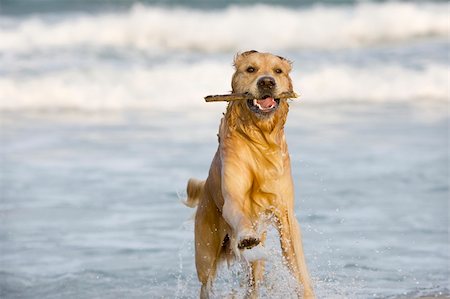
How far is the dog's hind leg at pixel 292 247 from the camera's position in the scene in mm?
5688

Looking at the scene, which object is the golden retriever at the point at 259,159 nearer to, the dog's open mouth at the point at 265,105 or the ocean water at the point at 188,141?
the dog's open mouth at the point at 265,105

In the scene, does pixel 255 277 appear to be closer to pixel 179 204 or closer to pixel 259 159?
pixel 259 159

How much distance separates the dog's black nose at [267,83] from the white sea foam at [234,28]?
51.1 feet

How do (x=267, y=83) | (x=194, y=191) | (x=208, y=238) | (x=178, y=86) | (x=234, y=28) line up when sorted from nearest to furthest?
1. (x=267, y=83)
2. (x=208, y=238)
3. (x=194, y=191)
4. (x=178, y=86)
5. (x=234, y=28)

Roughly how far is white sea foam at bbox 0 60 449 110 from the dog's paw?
423 inches

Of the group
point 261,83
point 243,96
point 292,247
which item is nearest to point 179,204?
point 292,247

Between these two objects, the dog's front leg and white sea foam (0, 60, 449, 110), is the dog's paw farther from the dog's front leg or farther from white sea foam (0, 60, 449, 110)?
white sea foam (0, 60, 449, 110)

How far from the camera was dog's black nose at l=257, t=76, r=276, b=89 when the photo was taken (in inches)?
217

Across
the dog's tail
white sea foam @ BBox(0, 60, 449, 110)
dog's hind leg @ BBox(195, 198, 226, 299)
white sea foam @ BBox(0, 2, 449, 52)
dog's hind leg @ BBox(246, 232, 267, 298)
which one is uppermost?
white sea foam @ BBox(0, 2, 449, 52)

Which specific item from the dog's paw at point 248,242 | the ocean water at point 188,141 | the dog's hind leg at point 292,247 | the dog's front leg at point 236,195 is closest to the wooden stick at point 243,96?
the dog's front leg at point 236,195

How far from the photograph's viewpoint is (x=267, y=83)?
5523mm

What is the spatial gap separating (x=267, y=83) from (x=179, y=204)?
4160 mm

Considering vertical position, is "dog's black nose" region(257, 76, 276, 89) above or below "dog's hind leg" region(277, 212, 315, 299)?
above

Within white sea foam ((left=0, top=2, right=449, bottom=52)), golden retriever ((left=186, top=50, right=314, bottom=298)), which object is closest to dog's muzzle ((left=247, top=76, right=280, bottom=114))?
golden retriever ((left=186, top=50, right=314, bottom=298))
